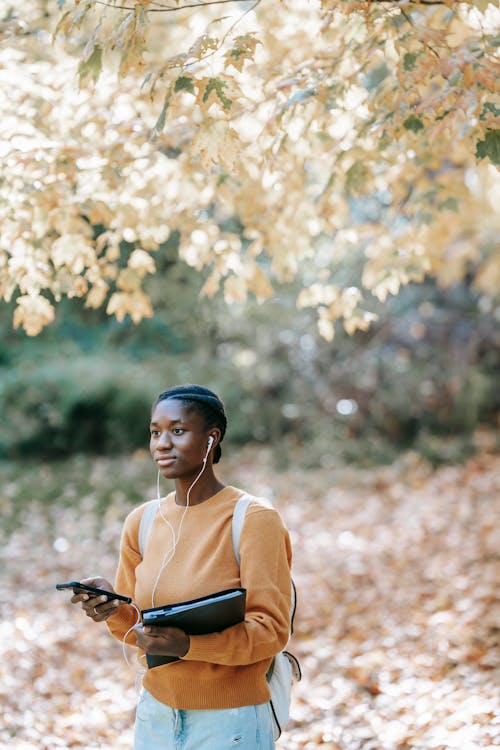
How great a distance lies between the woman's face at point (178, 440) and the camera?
246 centimetres

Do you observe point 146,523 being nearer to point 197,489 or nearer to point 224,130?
point 197,489

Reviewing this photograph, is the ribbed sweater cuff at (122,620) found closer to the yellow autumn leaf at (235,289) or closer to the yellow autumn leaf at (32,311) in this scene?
the yellow autumn leaf at (32,311)

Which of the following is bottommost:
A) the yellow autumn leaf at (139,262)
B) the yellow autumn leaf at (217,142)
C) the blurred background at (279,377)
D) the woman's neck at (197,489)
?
the blurred background at (279,377)

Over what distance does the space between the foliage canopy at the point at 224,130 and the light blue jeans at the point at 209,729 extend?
219 cm

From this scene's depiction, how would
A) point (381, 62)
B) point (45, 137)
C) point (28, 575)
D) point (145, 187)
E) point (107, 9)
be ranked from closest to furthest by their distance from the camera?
point (107, 9), point (45, 137), point (145, 187), point (381, 62), point (28, 575)

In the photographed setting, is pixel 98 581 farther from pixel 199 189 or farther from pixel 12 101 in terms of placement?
pixel 199 189

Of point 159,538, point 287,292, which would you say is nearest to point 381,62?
point 159,538

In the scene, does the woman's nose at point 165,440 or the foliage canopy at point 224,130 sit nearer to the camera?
the woman's nose at point 165,440

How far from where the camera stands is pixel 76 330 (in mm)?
13359

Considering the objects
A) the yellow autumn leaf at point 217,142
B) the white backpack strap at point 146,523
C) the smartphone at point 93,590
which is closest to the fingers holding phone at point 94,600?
the smartphone at point 93,590

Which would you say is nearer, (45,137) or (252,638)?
(252,638)

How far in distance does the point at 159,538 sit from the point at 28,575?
6091 millimetres

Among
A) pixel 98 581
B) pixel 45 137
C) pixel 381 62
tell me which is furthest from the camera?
pixel 381 62

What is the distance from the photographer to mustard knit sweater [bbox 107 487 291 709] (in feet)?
7.28
